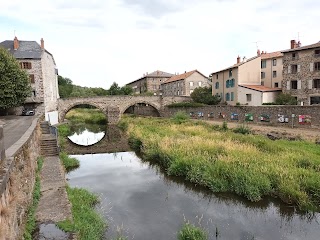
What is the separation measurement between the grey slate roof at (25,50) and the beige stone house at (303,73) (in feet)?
105

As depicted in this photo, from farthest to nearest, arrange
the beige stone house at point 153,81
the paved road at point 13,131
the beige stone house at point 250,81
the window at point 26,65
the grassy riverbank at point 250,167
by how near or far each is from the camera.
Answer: the beige stone house at point 153,81 < the beige stone house at point 250,81 < the window at point 26,65 < the paved road at point 13,131 < the grassy riverbank at point 250,167

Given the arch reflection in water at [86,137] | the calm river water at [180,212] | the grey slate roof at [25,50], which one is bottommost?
the arch reflection in water at [86,137]

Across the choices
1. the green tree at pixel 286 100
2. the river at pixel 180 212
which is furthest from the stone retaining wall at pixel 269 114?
the river at pixel 180 212

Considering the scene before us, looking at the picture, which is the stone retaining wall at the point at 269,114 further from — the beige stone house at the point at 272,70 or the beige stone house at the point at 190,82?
the beige stone house at the point at 190,82

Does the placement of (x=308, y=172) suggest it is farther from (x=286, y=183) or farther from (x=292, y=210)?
(x=292, y=210)

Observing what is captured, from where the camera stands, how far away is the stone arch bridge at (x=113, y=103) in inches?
1663

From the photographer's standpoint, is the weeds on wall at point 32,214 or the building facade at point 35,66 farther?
the building facade at point 35,66

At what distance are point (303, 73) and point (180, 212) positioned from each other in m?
31.4

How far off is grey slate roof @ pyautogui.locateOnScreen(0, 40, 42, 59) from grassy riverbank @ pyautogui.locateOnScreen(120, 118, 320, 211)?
25.3 m

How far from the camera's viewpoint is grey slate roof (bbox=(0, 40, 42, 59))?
117 ft

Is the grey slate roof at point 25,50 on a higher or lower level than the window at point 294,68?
higher

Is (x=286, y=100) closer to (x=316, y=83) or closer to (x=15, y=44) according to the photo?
(x=316, y=83)

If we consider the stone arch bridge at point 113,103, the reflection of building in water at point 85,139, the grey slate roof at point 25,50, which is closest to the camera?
the reflection of building in water at point 85,139

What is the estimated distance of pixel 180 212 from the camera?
10.4 metres
